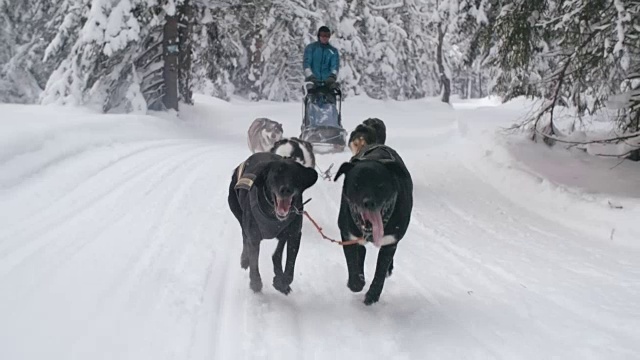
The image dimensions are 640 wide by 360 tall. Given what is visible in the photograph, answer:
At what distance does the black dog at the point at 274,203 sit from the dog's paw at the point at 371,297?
0.60 m

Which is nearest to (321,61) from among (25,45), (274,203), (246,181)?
(246,181)

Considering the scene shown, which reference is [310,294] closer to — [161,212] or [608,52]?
[161,212]

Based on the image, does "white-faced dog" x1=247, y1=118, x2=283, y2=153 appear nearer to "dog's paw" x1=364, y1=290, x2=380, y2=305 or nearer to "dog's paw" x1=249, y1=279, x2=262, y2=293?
"dog's paw" x1=249, y1=279, x2=262, y2=293

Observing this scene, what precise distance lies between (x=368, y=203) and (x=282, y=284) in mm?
1061

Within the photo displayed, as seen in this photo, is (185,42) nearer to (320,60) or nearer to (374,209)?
(320,60)

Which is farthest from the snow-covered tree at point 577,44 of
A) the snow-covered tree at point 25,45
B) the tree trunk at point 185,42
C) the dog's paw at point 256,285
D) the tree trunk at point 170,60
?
the snow-covered tree at point 25,45

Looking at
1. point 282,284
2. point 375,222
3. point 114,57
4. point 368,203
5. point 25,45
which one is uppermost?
point 25,45

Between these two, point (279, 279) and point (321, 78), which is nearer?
point (279, 279)

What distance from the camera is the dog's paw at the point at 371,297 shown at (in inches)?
158

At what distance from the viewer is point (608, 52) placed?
21.6 feet

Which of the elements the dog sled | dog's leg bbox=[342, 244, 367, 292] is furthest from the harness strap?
the dog sled

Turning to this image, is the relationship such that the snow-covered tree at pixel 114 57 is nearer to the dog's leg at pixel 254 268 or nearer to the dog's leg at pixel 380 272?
the dog's leg at pixel 254 268

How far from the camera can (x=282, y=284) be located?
163 inches

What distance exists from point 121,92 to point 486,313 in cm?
1426
